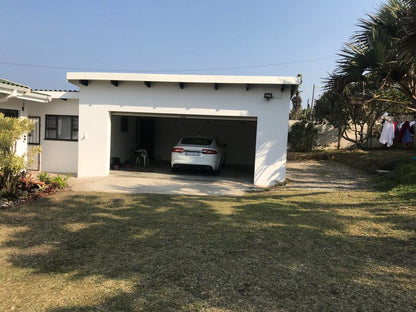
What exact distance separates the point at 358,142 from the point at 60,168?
16.7 meters

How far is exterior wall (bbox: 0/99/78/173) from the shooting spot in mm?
11836

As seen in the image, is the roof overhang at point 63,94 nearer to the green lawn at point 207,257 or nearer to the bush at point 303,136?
the green lawn at point 207,257

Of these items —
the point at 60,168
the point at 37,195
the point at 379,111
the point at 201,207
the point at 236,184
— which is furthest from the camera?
the point at 379,111

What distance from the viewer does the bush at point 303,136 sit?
20172 millimetres

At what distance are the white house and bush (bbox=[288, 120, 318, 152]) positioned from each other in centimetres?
1001

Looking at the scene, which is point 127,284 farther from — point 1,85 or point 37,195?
point 1,85

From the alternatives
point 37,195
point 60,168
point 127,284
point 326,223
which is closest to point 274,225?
point 326,223

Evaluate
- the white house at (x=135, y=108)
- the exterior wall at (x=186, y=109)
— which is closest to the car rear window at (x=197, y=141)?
the white house at (x=135, y=108)

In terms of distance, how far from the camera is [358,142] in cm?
1995

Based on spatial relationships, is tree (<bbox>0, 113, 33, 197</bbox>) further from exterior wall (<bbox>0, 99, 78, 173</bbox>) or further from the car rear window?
the car rear window

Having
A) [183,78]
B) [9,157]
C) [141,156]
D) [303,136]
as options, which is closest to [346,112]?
[303,136]

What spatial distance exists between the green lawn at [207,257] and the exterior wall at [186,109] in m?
3.42

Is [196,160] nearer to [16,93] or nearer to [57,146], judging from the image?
[57,146]

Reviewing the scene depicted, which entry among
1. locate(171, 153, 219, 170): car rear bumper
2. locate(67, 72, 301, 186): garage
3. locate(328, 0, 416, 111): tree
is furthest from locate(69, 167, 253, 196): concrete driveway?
locate(328, 0, 416, 111): tree
